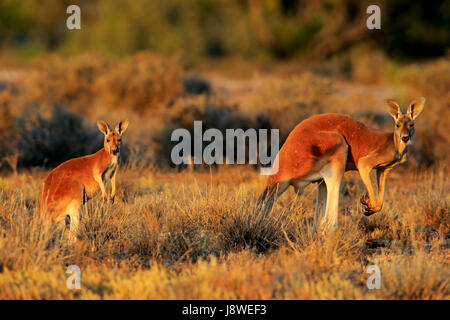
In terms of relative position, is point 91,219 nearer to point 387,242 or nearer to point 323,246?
point 323,246

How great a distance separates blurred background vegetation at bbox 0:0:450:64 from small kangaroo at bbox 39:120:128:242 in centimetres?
1921

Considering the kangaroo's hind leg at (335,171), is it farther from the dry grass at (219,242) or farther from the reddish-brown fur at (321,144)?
the dry grass at (219,242)

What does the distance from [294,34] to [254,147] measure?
17.6m

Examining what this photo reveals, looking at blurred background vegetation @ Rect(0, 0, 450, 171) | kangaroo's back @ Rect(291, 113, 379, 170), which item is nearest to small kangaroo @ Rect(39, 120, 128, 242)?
kangaroo's back @ Rect(291, 113, 379, 170)

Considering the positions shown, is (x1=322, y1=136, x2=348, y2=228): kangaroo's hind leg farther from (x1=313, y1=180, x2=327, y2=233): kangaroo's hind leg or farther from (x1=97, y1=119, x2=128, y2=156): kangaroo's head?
(x1=97, y1=119, x2=128, y2=156): kangaroo's head

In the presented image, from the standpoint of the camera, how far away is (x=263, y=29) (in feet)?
92.1

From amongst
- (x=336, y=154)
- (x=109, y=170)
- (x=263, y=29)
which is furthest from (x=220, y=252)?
(x=263, y=29)

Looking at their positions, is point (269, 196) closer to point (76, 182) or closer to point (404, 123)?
point (404, 123)

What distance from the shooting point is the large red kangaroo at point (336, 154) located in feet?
18.4

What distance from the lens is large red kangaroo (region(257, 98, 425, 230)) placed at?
559 cm

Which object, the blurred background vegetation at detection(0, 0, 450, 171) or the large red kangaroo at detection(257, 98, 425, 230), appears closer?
the large red kangaroo at detection(257, 98, 425, 230)

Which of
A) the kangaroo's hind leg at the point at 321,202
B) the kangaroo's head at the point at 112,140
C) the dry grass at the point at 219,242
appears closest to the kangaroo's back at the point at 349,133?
the kangaroo's hind leg at the point at 321,202

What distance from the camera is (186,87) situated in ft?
51.3
